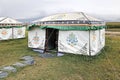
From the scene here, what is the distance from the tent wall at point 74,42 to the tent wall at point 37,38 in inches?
54.2

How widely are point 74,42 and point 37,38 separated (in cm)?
294

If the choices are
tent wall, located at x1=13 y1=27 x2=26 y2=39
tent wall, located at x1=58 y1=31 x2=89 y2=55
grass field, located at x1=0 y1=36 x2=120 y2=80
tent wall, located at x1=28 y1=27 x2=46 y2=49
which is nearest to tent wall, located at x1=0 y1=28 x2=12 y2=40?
tent wall, located at x1=13 y1=27 x2=26 y2=39

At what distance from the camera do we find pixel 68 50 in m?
9.89

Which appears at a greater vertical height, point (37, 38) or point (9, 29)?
point (9, 29)

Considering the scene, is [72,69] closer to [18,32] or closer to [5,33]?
[5,33]

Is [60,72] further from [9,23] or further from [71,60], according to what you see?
[9,23]

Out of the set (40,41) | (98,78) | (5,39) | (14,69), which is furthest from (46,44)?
(5,39)

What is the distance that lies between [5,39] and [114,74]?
12.0 m

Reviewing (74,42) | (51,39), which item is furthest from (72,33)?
(51,39)

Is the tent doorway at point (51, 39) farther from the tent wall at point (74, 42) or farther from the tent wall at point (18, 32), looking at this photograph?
the tent wall at point (18, 32)

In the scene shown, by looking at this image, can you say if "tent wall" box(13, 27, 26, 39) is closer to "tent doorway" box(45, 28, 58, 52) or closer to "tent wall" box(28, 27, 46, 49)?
"tent wall" box(28, 27, 46, 49)

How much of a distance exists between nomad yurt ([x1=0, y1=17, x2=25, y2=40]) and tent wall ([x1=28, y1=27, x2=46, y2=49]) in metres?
5.25

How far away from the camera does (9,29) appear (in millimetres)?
16438

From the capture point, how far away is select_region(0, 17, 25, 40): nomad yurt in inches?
624
